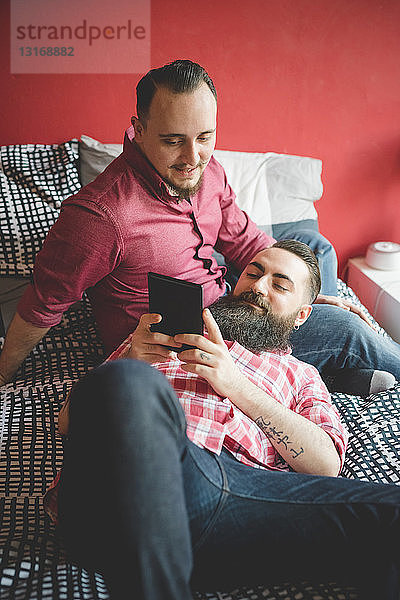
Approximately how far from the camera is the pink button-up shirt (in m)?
1.30

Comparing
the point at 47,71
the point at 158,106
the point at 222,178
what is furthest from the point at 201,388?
the point at 47,71

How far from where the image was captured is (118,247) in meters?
1.33

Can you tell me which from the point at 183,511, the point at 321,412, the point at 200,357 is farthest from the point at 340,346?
the point at 183,511

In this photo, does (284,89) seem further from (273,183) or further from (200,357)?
(200,357)

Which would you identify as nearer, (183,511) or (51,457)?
(183,511)

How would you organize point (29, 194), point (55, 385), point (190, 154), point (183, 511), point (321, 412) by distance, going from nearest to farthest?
point (183, 511) < point (321, 412) < point (190, 154) < point (55, 385) < point (29, 194)

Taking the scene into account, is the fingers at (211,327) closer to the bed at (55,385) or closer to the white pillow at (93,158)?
the bed at (55,385)

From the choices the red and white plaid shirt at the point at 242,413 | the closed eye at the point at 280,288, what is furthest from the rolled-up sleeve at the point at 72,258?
→ the closed eye at the point at 280,288

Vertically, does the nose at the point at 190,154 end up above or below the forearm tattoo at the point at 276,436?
above

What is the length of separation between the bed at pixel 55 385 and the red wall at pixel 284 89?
0.17m

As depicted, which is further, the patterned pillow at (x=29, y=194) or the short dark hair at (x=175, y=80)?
the patterned pillow at (x=29, y=194)

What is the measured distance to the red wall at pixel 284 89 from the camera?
6.63ft

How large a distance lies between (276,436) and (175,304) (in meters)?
0.34

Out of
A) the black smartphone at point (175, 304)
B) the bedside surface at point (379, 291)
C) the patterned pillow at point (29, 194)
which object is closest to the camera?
the black smartphone at point (175, 304)
